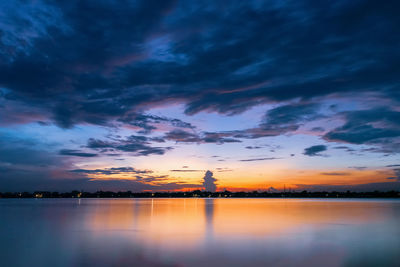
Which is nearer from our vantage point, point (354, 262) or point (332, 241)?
point (354, 262)

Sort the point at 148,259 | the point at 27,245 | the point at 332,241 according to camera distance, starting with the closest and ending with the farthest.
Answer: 1. the point at 148,259
2. the point at 27,245
3. the point at 332,241

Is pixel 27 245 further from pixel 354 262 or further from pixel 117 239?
pixel 354 262

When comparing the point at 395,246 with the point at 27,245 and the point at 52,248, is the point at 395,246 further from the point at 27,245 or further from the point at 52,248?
the point at 27,245

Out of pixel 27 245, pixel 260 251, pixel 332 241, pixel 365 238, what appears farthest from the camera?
pixel 365 238

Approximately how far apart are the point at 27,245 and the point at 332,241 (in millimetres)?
23429

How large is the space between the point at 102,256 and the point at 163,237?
31.4ft

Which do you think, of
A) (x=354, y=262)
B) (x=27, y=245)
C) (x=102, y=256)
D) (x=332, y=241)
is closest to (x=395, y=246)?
(x=332, y=241)

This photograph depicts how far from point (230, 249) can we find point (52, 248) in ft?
40.4

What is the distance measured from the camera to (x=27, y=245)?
23953 millimetres

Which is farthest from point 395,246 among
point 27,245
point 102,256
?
point 27,245

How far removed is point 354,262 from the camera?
18.4m

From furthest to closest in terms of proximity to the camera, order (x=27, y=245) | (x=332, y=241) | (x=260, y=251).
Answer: (x=332, y=241) < (x=27, y=245) < (x=260, y=251)

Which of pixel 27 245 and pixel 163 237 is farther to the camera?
pixel 163 237

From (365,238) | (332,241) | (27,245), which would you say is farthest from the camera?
(365,238)
